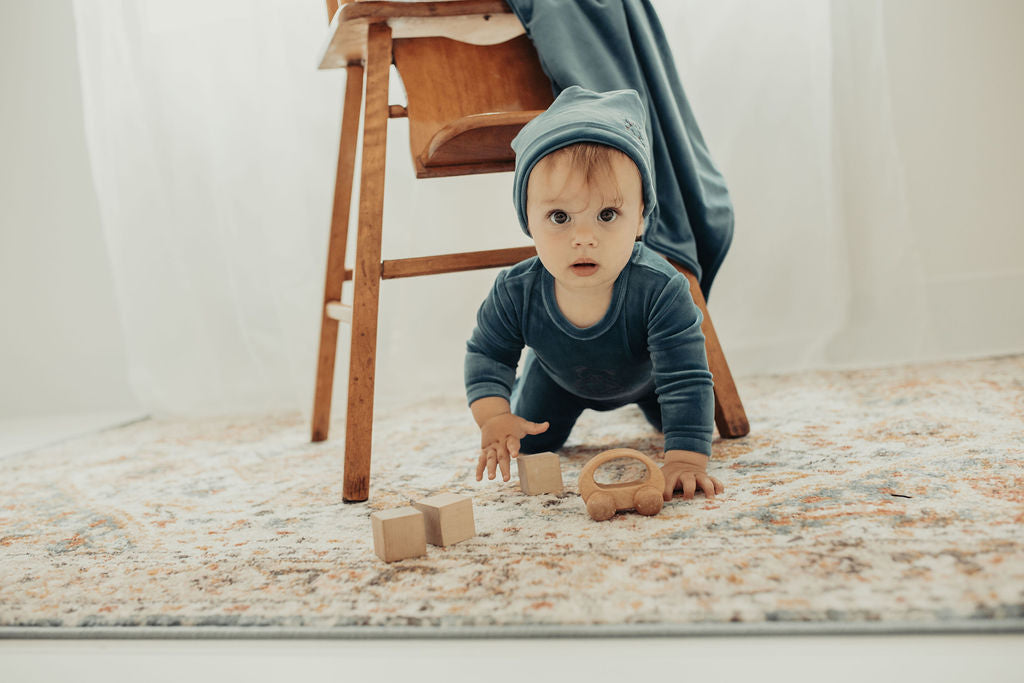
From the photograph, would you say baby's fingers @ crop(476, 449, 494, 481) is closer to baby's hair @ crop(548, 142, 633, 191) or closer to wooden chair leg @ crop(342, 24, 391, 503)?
wooden chair leg @ crop(342, 24, 391, 503)

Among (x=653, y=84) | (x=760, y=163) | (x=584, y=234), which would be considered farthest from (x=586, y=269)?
(x=760, y=163)

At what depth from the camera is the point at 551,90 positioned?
1084mm

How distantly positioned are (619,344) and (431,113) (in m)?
0.38

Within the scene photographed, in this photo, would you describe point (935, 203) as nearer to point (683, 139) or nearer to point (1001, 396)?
point (1001, 396)

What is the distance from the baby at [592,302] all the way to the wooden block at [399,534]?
170 mm

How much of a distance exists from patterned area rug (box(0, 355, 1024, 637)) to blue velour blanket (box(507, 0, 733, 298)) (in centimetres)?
27

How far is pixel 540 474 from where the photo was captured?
2.80 feet

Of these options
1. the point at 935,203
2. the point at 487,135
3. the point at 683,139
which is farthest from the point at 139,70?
the point at 935,203

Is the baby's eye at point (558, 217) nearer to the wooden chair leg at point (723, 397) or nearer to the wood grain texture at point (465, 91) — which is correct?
the wood grain texture at point (465, 91)

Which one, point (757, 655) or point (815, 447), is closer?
point (757, 655)

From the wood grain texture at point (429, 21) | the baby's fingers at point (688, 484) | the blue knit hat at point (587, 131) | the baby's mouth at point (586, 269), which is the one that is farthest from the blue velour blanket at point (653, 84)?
the baby's fingers at point (688, 484)

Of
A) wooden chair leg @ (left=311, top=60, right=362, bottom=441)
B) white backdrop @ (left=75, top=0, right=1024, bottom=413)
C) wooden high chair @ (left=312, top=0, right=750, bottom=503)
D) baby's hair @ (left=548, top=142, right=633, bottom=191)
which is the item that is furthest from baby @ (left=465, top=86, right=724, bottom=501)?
white backdrop @ (left=75, top=0, right=1024, bottom=413)

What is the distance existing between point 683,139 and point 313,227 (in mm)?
810

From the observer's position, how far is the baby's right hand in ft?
2.84
